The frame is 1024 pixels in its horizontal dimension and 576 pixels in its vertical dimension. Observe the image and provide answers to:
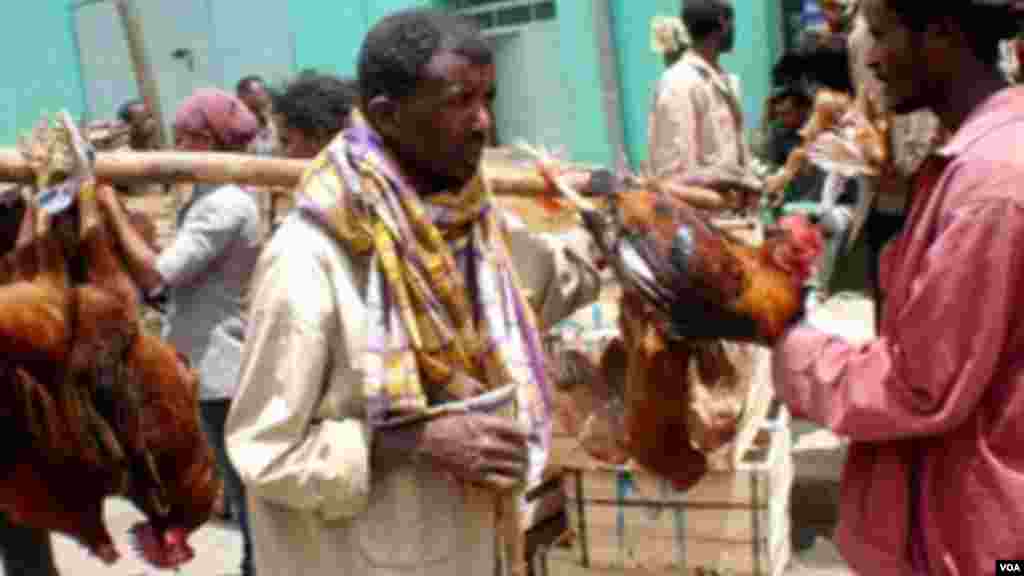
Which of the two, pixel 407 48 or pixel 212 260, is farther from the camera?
pixel 212 260

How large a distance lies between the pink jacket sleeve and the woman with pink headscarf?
253 cm

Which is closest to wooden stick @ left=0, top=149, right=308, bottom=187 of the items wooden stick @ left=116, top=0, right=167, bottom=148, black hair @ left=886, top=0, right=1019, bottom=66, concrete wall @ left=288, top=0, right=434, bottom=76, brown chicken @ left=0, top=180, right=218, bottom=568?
brown chicken @ left=0, top=180, right=218, bottom=568

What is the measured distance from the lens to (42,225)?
82.0 inches

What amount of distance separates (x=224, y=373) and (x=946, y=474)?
9.37 feet

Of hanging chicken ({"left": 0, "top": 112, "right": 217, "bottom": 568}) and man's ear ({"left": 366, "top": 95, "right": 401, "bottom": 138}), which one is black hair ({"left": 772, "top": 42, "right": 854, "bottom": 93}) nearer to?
man's ear ({"left": 366, "top": 95, "right": 401, "bottom": 138})

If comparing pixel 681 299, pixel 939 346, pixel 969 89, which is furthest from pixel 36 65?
pixel 939 346

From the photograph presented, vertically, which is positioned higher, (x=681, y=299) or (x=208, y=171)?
(x=208, y=171)

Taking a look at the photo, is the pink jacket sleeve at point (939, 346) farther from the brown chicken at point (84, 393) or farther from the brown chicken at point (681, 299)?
the brown chicken at point (84, 393)

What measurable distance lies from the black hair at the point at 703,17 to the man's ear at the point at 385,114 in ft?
14.1

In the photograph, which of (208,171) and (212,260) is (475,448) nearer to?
(208,171)

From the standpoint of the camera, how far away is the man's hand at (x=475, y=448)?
2.10 m

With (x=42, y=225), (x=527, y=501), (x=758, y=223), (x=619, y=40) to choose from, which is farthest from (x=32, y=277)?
(x=619, y=40)

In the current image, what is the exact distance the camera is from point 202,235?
3.87 metres

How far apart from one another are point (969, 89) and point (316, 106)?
7.55 ft
